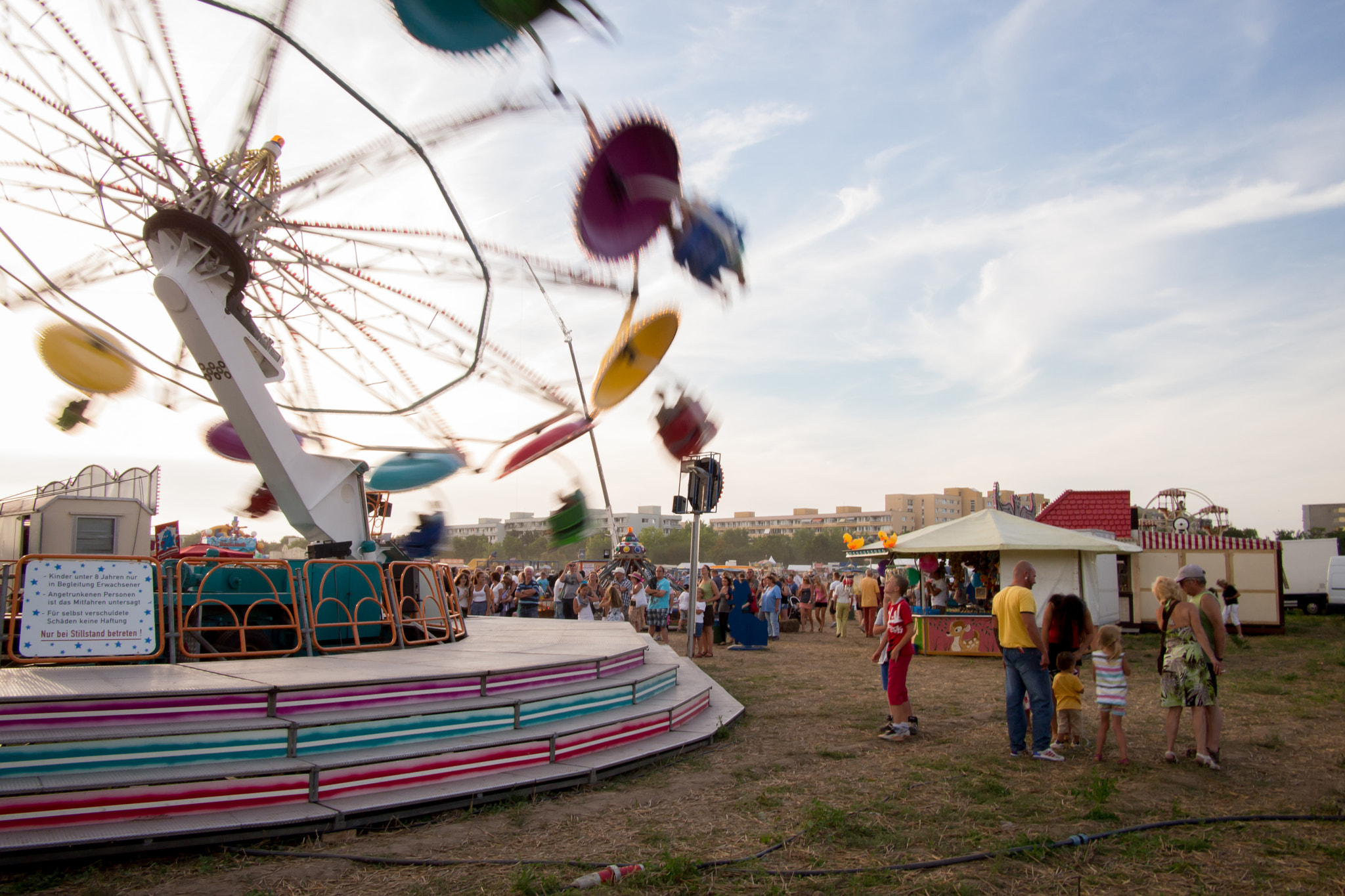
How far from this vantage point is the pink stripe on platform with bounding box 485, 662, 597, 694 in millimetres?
6840

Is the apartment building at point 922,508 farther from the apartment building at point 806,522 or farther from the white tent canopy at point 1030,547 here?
the white tent canopy at point 1030,547

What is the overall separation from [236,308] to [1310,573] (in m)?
35.8

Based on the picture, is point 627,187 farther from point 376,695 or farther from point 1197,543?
point 1197,543

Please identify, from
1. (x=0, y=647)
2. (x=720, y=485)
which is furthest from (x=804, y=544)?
(x=0, y=647)

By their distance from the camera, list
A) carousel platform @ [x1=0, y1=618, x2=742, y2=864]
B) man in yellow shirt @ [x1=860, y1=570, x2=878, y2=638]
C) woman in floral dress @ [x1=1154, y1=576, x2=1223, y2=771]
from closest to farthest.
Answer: carousel platform @ [x1=0, y1=618, x2=742, y2=864] → woman in floral dress @ [x1=1154, y1=576, x2=1223, y2=771] → man in yellow shirt @ [x1=860, y1=570, x2=878, y2=638]

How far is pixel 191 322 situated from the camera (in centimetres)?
888

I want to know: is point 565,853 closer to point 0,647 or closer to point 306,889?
point 306,889

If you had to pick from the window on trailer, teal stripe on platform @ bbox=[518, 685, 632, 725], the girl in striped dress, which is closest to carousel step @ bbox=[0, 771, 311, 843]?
teal stripe on platform @ bbox=[518, 685, 632, 725]

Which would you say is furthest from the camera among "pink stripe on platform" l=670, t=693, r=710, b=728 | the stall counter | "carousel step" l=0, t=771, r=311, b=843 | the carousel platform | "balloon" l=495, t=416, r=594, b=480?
the stall counter

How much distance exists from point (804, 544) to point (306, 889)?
127 meters

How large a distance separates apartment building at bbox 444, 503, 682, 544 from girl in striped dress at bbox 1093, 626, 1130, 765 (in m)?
9.32

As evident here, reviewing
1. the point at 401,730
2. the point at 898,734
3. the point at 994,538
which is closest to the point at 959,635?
the point at 994,538

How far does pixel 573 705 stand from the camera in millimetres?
7125

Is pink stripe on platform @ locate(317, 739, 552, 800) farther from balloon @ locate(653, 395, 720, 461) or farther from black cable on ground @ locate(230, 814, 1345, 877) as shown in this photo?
balloon @ locate(653, 395, 720, 461)
